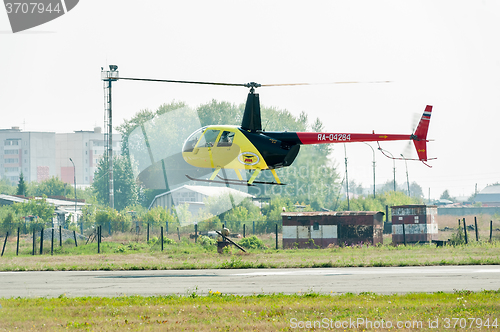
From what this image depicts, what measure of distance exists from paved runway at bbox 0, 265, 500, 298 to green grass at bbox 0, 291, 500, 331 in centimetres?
145

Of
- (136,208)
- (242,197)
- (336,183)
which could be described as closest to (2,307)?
(242,197)

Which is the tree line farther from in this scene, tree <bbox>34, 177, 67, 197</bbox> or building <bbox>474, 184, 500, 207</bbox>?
building <bbox>474, 184, 500, 207</bbox>

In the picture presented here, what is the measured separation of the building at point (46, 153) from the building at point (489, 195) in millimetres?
121233

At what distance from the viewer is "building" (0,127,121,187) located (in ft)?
621

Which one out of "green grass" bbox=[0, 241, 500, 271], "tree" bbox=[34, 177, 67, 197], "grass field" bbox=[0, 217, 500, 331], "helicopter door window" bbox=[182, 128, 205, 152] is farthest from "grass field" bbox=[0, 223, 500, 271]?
"tree" bbox=[34, 177, 67, 197]

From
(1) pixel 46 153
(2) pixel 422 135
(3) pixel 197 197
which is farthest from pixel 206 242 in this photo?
(1) pixel 46 153

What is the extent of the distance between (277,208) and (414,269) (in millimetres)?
41067

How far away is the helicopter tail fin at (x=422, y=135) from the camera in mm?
23172

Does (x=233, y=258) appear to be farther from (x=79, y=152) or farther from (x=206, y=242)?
(x=79, y=152)

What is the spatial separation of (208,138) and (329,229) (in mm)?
15478

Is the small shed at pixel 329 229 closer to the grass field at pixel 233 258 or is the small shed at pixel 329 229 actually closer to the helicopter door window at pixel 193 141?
the grass field at pixel 233 258

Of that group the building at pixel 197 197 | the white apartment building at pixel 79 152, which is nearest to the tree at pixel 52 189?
the building at pixel 197 197

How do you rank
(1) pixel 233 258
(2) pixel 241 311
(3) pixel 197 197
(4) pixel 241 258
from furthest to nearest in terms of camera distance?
(3) pixel 197 197
(4) pixel 241 258
(1) pixel 233 258
(2) pixel 241 311

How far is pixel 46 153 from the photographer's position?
195000 mm
